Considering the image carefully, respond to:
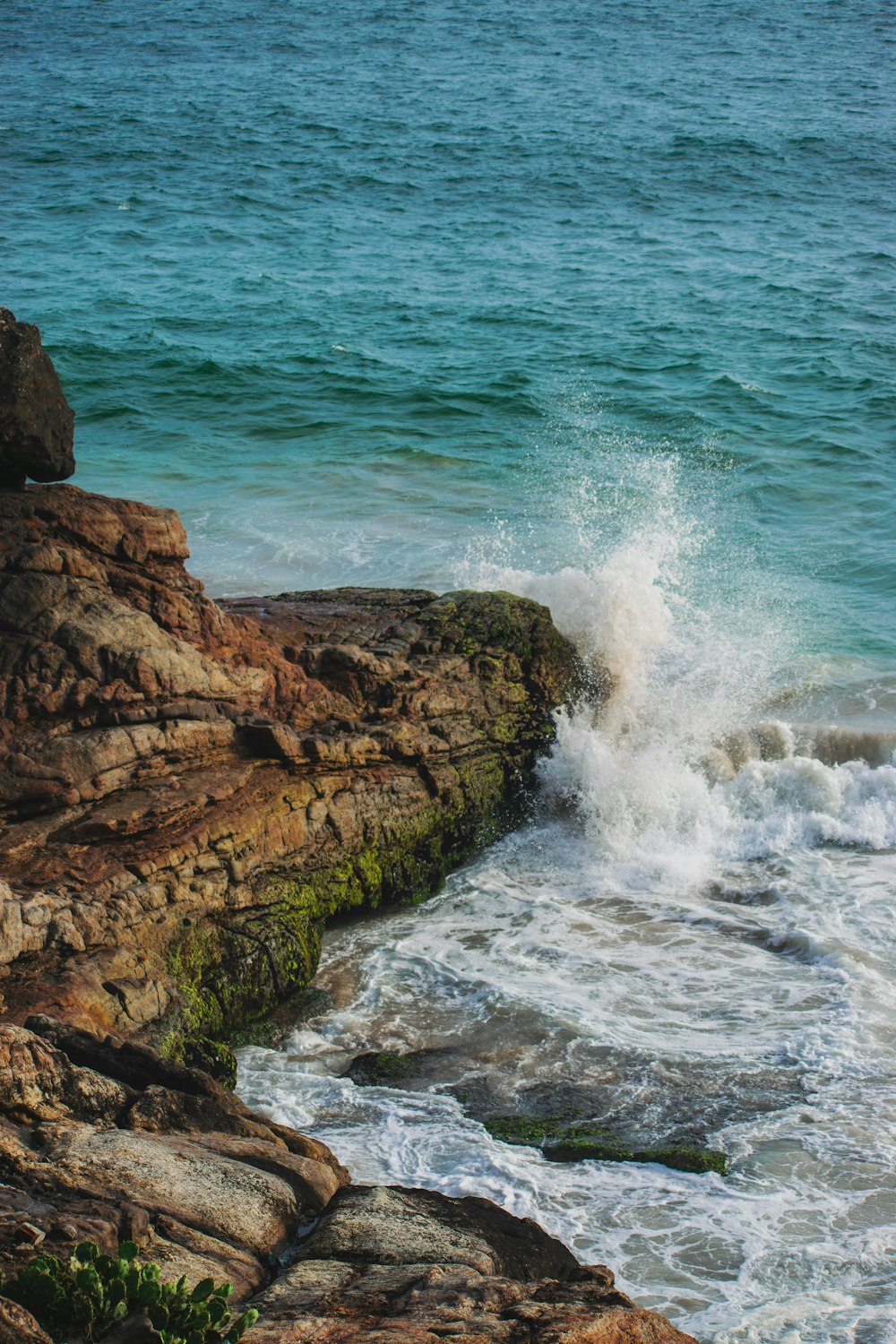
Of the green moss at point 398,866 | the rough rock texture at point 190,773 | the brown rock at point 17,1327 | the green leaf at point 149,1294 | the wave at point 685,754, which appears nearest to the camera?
the brown rock at point 17,1327

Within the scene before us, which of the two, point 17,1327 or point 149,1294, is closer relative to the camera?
point 17,1327

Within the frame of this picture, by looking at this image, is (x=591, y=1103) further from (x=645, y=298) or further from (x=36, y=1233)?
(x=645, y=298)

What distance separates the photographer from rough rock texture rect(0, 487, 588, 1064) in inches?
291

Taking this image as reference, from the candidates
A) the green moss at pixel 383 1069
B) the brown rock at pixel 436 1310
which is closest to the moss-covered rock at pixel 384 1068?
the green moss at pixel 383 1069

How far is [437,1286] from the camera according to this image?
15.3 ft

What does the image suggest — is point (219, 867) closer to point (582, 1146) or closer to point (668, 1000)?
point (582, 1146)

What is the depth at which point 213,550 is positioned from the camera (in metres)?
15.9

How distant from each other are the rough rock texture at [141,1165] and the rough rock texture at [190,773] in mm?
990

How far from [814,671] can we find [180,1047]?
347 inches

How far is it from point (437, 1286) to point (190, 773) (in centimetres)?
436

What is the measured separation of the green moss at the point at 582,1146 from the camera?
6.68 meters

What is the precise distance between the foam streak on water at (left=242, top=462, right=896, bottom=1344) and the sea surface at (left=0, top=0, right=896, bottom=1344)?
32 millimetres

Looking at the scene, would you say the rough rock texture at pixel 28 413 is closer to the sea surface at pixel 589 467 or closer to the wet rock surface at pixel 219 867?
the wet rock surface at pixel 219 867

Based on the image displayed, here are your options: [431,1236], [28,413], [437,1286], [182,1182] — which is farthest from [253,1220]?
[28,413]
